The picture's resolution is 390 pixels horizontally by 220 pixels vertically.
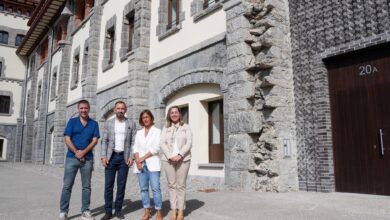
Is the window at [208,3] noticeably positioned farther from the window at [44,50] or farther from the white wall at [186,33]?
the window at [44,50]

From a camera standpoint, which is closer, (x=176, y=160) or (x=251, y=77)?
(x=176, y=160)

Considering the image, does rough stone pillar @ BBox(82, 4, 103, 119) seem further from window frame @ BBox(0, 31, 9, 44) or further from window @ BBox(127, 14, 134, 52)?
window frame @ BBox(0, 31, 9, 44)

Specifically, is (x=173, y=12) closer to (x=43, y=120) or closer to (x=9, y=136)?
(x=43, y=120)

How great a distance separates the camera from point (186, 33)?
34.0ft

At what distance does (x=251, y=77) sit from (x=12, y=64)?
31.5m

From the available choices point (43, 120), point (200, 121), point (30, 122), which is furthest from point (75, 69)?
point (200, 121)

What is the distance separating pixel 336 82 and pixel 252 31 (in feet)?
7.04

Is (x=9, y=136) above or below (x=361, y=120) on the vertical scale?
above

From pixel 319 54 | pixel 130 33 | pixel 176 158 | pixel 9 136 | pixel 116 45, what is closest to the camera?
pixel 176 158

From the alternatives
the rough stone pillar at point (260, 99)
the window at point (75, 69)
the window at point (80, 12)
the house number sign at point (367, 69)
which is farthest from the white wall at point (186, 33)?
the window at point (80, 12)

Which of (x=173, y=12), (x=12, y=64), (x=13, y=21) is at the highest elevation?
(x=13, y=21)

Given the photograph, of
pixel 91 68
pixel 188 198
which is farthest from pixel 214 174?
pixel 91 68

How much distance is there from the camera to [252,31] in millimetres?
7824

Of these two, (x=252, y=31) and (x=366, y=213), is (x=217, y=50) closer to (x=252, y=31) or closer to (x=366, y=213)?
(x=252, y=31)
